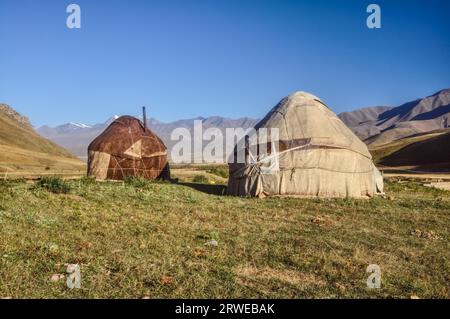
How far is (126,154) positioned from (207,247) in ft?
52.8

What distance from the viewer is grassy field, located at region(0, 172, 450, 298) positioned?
6355mm

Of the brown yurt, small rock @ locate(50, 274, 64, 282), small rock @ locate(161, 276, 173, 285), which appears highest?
the brown yurt

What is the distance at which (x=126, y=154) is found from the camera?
23.9 m

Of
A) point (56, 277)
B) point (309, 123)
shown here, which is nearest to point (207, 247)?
point (56, 277)

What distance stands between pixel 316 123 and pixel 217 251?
37.6 ft

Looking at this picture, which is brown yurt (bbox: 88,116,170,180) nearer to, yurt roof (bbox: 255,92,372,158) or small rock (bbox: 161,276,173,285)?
yurt roof (bbox: 255,92,372,158)

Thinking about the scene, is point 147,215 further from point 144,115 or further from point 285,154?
point 144,115

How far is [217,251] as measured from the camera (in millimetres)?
8203

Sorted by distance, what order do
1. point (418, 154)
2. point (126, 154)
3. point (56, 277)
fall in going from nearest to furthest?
point (56, 277)
point (126, 154)
point (418, 154)

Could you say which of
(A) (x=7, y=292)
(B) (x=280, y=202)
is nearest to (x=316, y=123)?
(B) (x=280, y=202)

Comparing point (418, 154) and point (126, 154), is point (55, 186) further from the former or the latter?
point (418, 154)

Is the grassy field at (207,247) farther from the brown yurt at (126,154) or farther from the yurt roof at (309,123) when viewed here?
the brown yurt at (126,154)

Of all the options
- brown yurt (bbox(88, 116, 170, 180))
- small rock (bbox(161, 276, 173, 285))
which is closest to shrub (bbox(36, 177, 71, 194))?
small rock (bbox(161, 276, 173, 285))

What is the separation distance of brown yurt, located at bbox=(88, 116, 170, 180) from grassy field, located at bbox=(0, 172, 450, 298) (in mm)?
9424
